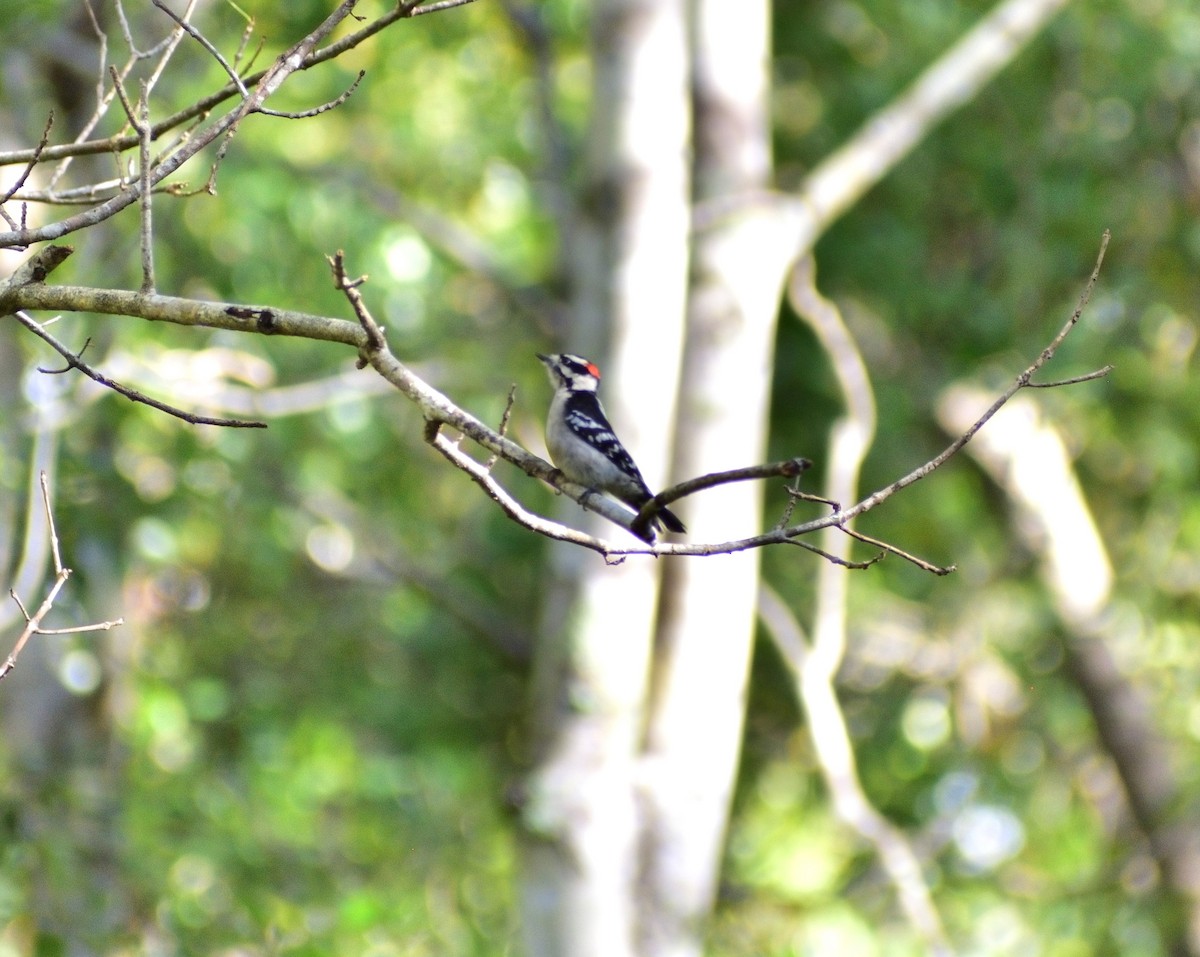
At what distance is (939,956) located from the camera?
7977 mm

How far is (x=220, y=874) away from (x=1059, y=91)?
8.68 meters

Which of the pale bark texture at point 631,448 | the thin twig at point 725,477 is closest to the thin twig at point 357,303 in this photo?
the thin twig at point 725,477

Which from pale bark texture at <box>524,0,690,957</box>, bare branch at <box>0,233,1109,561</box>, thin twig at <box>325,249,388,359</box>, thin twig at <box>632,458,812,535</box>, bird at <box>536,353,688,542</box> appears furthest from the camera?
pale bark texture at <box>524,0,690,957</box>

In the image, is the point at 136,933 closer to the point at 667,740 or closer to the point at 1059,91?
the point at 667,740

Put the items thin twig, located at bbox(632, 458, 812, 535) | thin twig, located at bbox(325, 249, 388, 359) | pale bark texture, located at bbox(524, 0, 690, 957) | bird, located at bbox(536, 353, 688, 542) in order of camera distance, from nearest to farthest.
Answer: thin twig, located at bbox(632, 458, 812, 535) < thin twig, located at bbox(325, 249, 388, 359) < bird, located at bbox(536, 353, 688, 542) < pale bark texture, located at bbox(524, 0, 690, 957)

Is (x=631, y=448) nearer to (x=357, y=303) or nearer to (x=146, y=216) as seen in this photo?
(x=146, y=216)

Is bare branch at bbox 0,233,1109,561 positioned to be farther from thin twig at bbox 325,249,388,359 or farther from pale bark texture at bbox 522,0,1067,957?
pale bark texture at bbox 522,0,1067,957

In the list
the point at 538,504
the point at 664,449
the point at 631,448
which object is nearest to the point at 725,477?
the point at 631,448

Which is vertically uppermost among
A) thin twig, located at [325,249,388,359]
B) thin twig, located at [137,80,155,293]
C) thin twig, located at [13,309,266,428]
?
thin twig, located at [137,80,155,293]

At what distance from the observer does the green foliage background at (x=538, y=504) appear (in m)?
9.00

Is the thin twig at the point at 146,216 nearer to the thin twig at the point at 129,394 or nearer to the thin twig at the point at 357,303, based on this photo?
the thin twig at the point at 129,394

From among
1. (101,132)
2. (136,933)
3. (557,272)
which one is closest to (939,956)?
(136,933)

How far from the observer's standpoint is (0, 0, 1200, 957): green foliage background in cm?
900

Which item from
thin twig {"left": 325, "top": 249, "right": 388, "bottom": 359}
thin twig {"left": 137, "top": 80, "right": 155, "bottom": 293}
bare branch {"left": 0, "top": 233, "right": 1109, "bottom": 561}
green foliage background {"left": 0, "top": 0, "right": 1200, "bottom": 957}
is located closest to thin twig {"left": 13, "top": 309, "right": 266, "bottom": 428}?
bare branch {"left": 0, "top": 233, "right": 1109, "bottom": 561}
